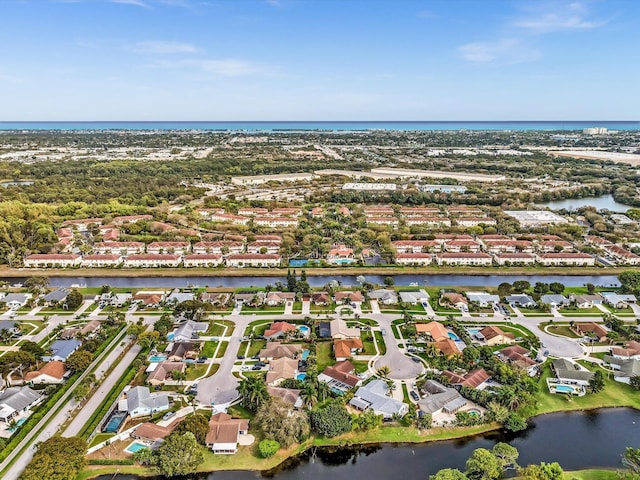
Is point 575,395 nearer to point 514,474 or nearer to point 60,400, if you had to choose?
point 514,474

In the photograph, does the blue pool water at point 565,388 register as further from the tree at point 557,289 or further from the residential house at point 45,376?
the residential house at point 45,376

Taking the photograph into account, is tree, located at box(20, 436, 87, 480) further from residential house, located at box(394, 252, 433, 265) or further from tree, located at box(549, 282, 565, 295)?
tree, located at box(549, 282, 565, 295)

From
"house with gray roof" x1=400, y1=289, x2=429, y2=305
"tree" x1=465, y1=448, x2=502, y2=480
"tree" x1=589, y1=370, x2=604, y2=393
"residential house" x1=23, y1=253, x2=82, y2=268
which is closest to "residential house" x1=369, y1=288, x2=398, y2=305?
"house with gray roof" x1=400, y1=289, x2=429, y2=305

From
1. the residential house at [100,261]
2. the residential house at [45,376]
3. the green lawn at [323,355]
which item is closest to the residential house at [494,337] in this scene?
the green lawn at [323,355]

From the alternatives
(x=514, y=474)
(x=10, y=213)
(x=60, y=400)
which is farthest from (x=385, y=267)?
(x=10, y=213)

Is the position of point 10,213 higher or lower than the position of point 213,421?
higher

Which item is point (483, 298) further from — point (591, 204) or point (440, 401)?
point (591, 204)

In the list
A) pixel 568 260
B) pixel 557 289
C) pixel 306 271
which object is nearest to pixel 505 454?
pixel 557 289
